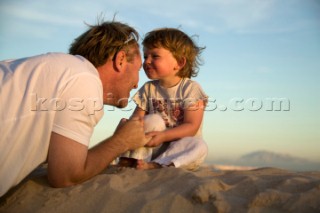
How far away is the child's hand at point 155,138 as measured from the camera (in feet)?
13.8

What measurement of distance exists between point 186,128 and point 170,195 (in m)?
1.87

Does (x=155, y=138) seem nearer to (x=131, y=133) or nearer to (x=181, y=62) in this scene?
(x=131, y=133)

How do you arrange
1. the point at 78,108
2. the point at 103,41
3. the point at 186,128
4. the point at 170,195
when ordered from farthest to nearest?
the point at 186,128 → the point at 103,41 → the point at 78,108 → the point at 170,195

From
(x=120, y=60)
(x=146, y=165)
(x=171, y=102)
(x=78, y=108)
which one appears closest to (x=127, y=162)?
(x=146, y=165)

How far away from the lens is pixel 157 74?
5.00 meters

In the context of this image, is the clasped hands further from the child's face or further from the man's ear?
the child's face

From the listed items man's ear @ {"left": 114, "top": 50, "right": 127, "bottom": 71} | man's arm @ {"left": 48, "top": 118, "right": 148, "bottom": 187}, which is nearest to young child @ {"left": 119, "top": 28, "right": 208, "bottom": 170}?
man's arm @ {"left": 48, "top": 118, "right": 148, "bottom": 187}

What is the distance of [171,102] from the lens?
493 cm

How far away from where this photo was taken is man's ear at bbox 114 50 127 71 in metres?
3.54

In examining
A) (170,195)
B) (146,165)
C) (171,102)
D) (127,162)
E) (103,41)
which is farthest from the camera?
(171,102)

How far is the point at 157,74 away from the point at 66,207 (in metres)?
2.60

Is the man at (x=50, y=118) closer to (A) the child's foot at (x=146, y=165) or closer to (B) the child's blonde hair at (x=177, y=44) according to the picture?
(A) the child's foot at (x=146, y=165)

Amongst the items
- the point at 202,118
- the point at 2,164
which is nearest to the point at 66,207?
the point at 2,164

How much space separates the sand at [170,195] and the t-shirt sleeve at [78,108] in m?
0.45
